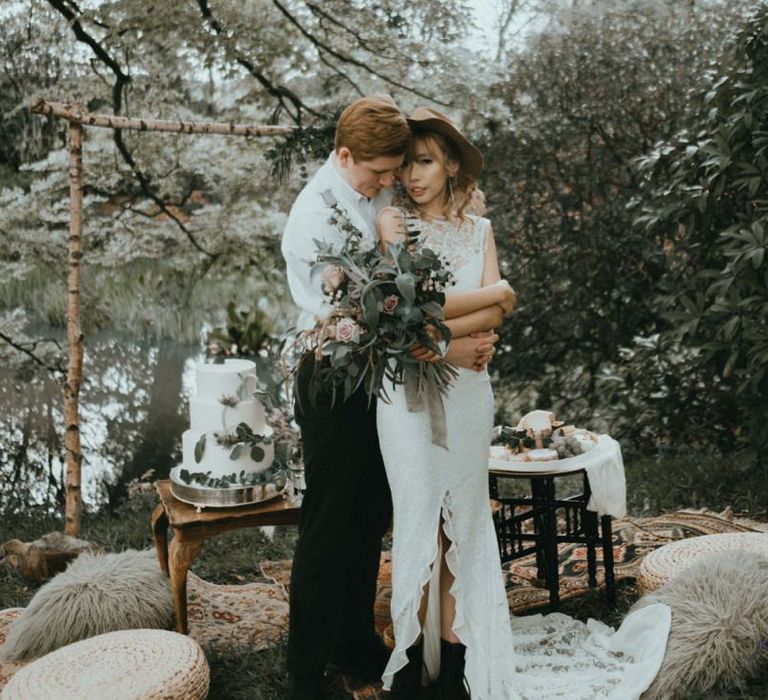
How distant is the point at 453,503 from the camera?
2.72m

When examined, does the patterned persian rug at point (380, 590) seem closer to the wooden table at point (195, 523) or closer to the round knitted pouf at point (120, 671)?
the wooden table at point (195, 523)

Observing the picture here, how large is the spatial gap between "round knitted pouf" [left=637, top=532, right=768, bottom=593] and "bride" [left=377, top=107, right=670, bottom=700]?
576 mm

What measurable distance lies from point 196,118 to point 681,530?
464 centimetres

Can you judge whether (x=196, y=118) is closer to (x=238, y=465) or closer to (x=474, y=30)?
(x=474, y=30)

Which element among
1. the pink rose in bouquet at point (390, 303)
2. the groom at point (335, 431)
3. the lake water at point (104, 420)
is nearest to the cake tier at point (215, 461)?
the groom at point (335, 431)

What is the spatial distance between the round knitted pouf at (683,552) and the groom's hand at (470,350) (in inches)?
51.7

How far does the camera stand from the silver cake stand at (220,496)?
10.4 ft

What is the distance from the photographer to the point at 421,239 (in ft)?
8.70

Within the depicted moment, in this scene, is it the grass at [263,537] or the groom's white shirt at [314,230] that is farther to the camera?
the grass at [263,537]

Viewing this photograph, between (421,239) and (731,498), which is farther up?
(421,239)

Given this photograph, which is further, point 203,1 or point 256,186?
point 256,186

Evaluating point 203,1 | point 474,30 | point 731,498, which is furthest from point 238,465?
point 474,30

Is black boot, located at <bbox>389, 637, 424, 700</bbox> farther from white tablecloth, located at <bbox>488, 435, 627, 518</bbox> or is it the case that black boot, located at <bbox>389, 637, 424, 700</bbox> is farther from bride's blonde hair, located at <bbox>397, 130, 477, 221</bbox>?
bride's blonde hair, located at <bbox>397, 130, 477, 221</bbox>

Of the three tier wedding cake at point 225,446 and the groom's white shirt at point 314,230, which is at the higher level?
the groom's white shirt at point 314,230
